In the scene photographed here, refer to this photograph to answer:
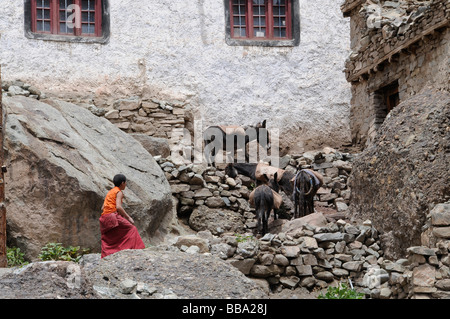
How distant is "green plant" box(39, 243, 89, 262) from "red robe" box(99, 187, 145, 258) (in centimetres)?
53

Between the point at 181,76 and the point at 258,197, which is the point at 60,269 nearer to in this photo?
the point at 258,197

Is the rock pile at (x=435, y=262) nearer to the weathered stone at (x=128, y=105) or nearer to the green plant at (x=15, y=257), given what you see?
the green plant at (x=15, y=257)

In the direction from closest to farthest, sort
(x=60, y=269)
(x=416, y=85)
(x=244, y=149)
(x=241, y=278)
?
(x=60, y=269) → (x=241, y=278) → (x=416, y=85) → (x=244, y=149)

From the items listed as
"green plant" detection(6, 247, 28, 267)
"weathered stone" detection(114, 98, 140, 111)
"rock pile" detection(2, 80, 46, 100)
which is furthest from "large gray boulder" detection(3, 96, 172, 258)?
"weathered stone" detection(114, 98, 140, 111)

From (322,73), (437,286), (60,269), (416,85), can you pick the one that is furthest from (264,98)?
(60,269)

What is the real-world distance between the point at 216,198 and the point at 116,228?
13.1ft

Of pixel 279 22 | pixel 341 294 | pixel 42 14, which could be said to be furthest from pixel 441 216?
pixel 42 14

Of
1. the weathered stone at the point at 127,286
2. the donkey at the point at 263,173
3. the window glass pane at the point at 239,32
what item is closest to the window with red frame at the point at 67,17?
the window glass pane at the point at 239,32

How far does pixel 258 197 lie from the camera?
10.9 metres

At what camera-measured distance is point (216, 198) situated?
39.1 feet

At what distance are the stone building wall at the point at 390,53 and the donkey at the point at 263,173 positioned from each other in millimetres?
3169

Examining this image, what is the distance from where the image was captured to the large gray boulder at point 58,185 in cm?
866

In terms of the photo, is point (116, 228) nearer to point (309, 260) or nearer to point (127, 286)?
point (309, 260)

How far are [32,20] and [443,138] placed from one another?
38.4ft
